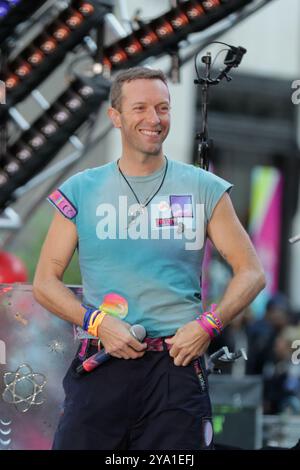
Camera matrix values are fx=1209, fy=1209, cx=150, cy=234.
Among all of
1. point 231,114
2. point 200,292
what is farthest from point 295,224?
point 200,292

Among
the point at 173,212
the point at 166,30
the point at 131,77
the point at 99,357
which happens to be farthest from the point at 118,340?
the point at 166,30

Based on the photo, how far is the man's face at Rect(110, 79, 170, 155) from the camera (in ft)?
13.5

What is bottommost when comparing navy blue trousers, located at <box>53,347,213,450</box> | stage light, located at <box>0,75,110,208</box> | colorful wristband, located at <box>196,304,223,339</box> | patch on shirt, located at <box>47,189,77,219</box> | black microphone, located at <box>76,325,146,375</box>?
navy blue trousers, located at <box>53,347,213,450</box>

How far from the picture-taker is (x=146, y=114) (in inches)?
162

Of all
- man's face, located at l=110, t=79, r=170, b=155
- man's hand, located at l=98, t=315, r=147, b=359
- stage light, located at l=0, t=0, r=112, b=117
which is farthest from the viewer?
stage light, located at l=0, t=0, r=112, b=117

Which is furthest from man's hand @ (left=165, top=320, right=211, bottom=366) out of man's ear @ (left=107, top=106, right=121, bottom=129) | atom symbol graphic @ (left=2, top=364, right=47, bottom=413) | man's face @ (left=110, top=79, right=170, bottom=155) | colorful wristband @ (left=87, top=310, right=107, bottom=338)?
atom symbol graphic @ (left=2, top=364, right=47, bottom=413)

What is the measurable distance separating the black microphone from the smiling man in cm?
2

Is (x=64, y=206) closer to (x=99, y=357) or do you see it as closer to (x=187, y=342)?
(x=99, y=357)

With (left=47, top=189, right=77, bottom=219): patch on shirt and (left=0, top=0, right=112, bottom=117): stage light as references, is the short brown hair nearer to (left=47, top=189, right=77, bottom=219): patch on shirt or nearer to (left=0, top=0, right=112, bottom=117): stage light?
(left=47, top=189, right=77, bottom=219): patch on shirt

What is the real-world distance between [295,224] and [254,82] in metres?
2.46

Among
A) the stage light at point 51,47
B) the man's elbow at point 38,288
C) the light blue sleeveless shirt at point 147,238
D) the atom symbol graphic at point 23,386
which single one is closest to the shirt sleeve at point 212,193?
the light blue sleeveless shirt at point 147,238
